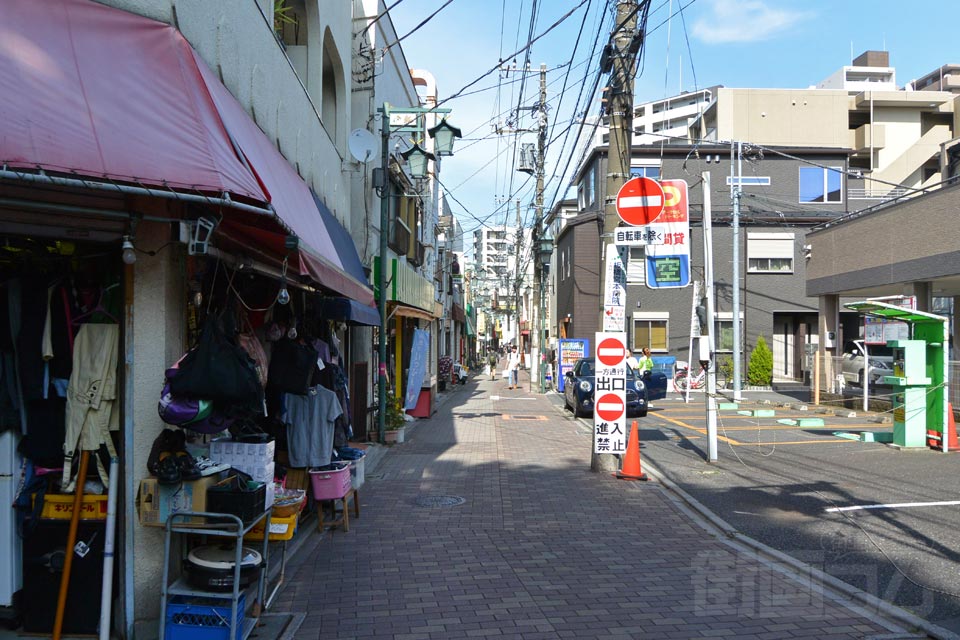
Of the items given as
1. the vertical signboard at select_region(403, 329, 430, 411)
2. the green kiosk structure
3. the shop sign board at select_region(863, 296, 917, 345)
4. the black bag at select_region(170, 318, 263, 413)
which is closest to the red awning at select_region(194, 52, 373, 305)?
the black bag at select_region(170, 318, 263, 413)

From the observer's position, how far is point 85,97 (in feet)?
13.8

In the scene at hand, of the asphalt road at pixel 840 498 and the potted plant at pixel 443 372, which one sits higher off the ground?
the potted plant at pixel 443 372

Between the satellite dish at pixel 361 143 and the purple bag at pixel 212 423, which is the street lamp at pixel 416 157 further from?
the purple bag at pixel 212 423

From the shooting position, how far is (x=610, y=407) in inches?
432

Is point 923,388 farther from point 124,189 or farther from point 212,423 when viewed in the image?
point 124,189

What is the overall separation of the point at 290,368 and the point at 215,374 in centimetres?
258

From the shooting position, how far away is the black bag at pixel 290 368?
7.19 meters

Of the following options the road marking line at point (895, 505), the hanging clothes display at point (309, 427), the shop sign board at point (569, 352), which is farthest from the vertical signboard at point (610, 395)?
the shop sign board at point (569, 352)

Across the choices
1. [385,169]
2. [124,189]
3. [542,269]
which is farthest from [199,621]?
[542,269]

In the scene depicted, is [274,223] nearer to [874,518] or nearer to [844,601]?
[844,601]

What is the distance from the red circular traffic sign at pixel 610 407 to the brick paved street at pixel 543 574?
3.22 ft

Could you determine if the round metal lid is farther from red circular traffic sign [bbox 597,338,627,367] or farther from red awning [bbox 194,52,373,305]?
red circular traffic sign [bbox 597,338,627,367]

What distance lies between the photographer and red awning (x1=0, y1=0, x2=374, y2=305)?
390 centimetres

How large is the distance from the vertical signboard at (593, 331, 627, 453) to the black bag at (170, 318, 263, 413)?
23.0 feet
